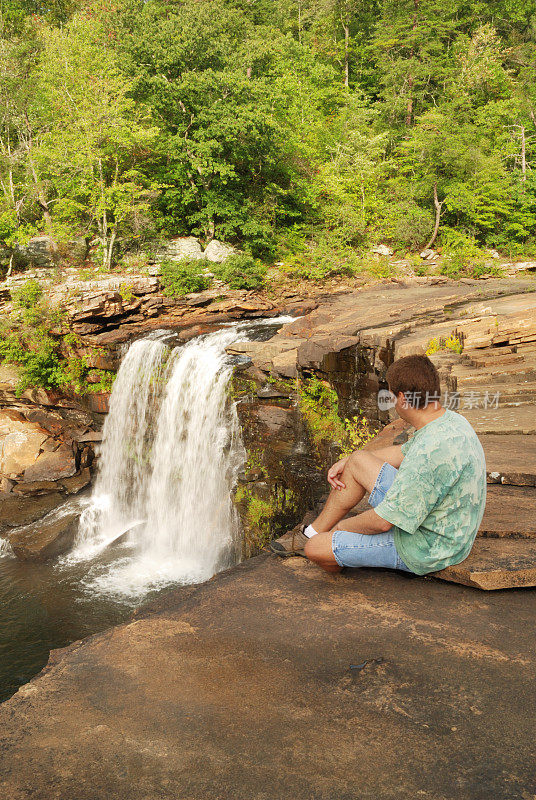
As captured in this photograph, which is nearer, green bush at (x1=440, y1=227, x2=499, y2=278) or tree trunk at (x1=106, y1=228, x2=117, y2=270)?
green bush at (x1=440, y1=227, x2=499, y2=278)

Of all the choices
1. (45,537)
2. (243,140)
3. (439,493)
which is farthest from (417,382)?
(243,140)

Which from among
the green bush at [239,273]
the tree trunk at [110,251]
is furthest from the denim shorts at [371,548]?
the tree trunk at [110,251]

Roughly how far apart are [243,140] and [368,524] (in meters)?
20.4

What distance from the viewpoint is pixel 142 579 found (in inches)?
369

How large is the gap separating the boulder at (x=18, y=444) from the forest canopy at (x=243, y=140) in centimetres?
731

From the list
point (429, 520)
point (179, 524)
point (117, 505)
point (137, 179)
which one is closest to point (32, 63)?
point (137, 179)

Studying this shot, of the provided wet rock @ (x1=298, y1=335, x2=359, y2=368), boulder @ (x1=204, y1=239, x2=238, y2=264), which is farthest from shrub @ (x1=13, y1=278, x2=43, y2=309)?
wet rock @ (x1=298, y1=335, x2=359, y2=368)

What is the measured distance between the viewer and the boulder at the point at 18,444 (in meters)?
13.3

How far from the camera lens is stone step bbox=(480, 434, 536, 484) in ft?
15.0

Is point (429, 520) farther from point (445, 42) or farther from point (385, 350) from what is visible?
point (445, 42)

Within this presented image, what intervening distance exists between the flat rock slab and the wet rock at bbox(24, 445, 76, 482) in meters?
10.9

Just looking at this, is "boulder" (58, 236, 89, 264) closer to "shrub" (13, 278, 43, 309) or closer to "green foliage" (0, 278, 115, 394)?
"shrub" (13, 278, 43, 309)

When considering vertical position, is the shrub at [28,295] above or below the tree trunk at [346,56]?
below

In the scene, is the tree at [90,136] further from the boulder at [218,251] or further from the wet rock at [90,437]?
the wet rock at [90,437]
